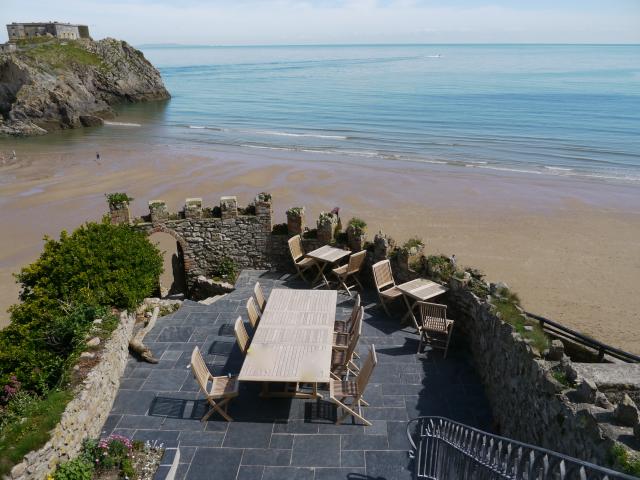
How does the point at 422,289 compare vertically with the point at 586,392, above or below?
below

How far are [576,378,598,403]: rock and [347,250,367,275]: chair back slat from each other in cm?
610

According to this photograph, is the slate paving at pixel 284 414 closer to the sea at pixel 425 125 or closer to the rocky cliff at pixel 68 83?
the sea at pixel 425 125

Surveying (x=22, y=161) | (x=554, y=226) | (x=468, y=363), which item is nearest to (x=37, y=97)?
(x=22, y=161)

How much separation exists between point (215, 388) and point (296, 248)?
5.12 m

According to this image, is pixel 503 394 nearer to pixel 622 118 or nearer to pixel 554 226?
pixel 554 226

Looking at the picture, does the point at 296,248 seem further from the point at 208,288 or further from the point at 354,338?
the point at 354,338

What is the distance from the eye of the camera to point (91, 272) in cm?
926

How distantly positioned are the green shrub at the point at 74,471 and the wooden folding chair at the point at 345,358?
11.9 ft

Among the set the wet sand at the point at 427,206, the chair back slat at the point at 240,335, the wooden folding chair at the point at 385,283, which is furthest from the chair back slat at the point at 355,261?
the wet sand at the point at 427,206

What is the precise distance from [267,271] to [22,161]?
2783 centimetres

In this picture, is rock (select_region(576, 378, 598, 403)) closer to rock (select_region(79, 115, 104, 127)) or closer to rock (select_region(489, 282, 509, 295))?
rock (select_region(489, 282, 509, 295))

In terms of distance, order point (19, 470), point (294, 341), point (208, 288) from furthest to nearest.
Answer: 1. point (208, 288)
2. point (294, 341)
3. point (19, 470)

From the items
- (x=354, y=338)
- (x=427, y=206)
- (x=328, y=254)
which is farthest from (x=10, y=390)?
(x=427, y=206)

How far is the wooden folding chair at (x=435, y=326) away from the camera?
8898 mm
